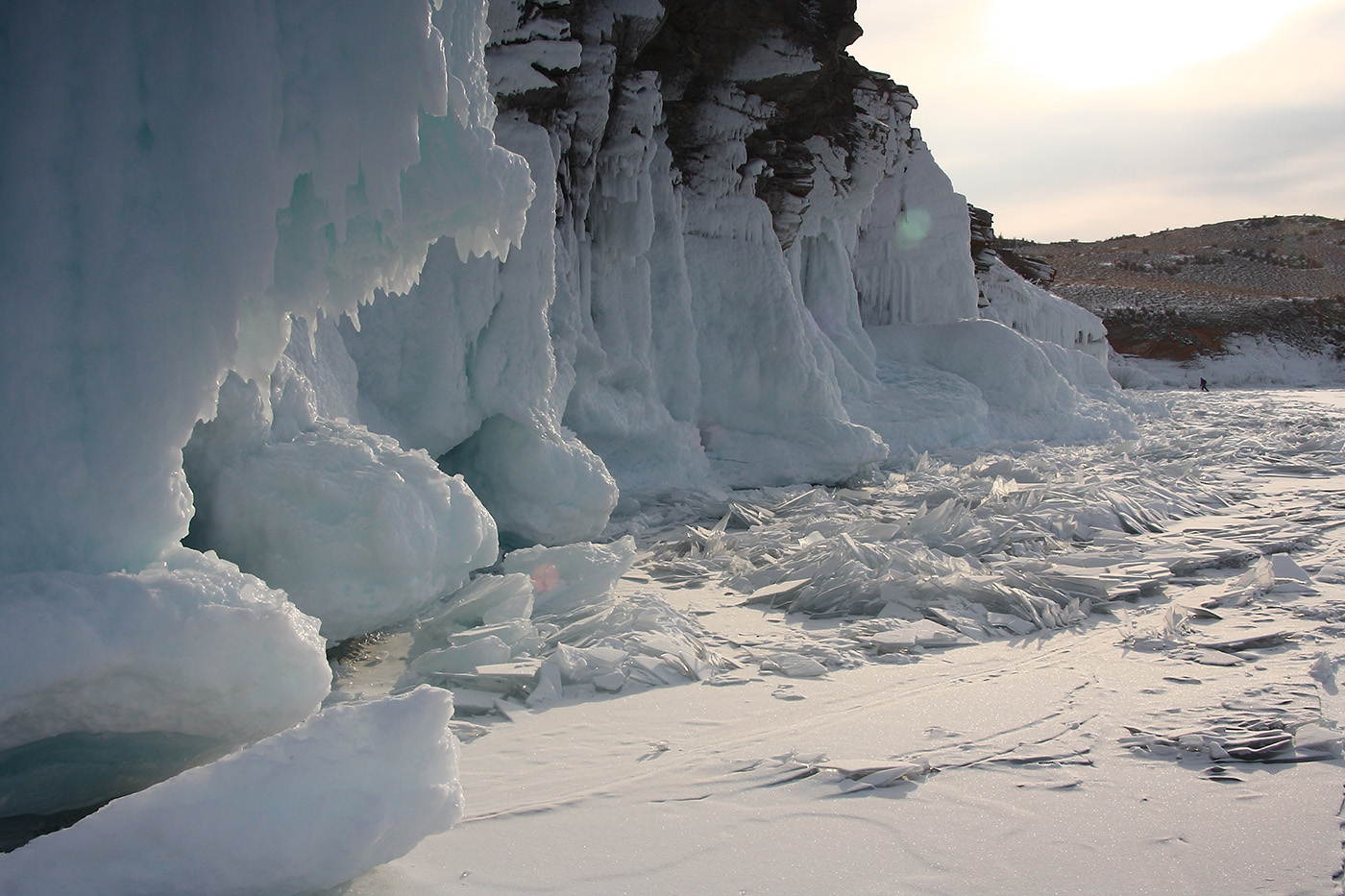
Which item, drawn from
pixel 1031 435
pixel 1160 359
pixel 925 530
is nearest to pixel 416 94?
pixel 925 530

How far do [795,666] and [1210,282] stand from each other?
61974 mm

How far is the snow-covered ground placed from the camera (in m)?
1.96

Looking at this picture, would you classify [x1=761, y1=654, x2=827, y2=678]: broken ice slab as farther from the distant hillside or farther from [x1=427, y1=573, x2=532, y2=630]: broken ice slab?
the distant hillside

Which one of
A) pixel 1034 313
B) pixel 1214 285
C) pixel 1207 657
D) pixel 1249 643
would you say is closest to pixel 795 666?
pixel 1207 657

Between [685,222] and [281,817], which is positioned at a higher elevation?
[685,222]

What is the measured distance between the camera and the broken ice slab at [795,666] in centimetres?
353

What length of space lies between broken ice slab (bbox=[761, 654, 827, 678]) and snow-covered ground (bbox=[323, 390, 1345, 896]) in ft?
0.04

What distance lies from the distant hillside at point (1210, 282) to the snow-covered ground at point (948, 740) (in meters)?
23.1

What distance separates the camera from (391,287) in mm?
3049

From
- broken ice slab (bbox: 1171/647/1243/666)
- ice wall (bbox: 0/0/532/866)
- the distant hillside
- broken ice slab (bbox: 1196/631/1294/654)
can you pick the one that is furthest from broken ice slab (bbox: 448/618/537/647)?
the distant hillside

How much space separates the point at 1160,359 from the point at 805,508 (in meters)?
33.0

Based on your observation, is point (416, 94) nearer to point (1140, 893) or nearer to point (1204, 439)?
point (1140, 893)

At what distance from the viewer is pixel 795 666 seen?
3.58 meters

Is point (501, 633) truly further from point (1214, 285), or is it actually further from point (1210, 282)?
point (1210, 282)
